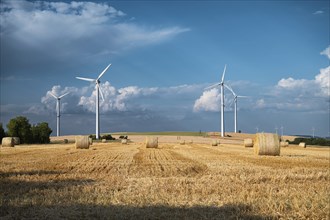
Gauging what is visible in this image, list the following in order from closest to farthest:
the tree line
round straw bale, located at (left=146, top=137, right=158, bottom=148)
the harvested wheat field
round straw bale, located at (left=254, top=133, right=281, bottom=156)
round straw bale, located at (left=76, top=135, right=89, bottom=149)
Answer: the harvested wheat field
round straw bale, located at (left=254, top=133, right=281, bottom=156)
round straw bale, located at (left=76, top=135, right=89, bottom=149)
round straw bale, located at (left=146, top=137, right=158, bottom=148)
the tree line

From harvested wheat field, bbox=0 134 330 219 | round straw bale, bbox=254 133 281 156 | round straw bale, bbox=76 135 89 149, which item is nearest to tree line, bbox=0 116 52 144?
round straw bale, bbox=76 135 89 149

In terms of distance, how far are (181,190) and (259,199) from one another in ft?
7.22

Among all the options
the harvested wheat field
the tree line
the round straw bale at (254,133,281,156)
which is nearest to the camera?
the harvested wheat field

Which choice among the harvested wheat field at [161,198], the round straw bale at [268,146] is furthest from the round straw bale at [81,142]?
the harvested wheat field at [161,198]

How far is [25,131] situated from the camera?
82500mm

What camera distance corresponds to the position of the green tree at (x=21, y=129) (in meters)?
81.6

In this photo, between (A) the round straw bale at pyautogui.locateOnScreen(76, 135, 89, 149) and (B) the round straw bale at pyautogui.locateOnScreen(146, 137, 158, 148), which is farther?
(B) the round straw bale at pyautogui.locateOnScreen(146, 137, 158, 148)

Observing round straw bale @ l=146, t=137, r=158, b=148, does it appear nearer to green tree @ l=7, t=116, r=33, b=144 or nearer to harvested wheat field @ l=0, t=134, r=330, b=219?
harvested wheat field @ l=0, t=134, r=330, b=219

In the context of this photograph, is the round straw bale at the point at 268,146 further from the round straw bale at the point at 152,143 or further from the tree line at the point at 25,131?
the tree line at the point at 25,131

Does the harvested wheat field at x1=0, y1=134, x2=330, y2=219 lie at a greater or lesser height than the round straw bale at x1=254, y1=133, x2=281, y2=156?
lesser

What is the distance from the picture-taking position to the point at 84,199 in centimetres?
1005

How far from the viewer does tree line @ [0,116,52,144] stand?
81.6 m

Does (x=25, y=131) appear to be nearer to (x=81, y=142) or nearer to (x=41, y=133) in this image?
(x=41, y=133)

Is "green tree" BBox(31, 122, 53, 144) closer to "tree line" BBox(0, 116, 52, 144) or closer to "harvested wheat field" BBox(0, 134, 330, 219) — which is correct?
"tree line" BBox(0, 116, 52, 144)
